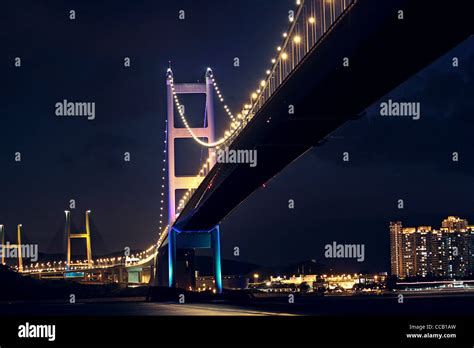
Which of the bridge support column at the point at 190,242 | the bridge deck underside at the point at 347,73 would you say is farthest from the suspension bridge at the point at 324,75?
the bridge support column at the point at 190,242

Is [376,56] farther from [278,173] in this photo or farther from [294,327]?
[278,173]

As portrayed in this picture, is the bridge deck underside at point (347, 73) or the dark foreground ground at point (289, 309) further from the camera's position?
the dark foreground ground at point (289, 309)

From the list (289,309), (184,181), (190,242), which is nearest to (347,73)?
(289,309)

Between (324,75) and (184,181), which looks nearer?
(324,75)

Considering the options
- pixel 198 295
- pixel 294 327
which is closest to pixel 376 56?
pixel 294 327

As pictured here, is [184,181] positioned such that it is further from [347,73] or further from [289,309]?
[347,73]

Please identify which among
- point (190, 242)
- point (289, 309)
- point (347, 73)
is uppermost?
point (347, 73)

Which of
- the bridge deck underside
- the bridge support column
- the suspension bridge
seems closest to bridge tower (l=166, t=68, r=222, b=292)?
the bridge support column

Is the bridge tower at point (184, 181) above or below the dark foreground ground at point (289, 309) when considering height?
above

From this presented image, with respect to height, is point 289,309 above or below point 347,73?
below

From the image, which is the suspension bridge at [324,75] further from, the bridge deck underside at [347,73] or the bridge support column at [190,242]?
the bridge support column at [190,242]
